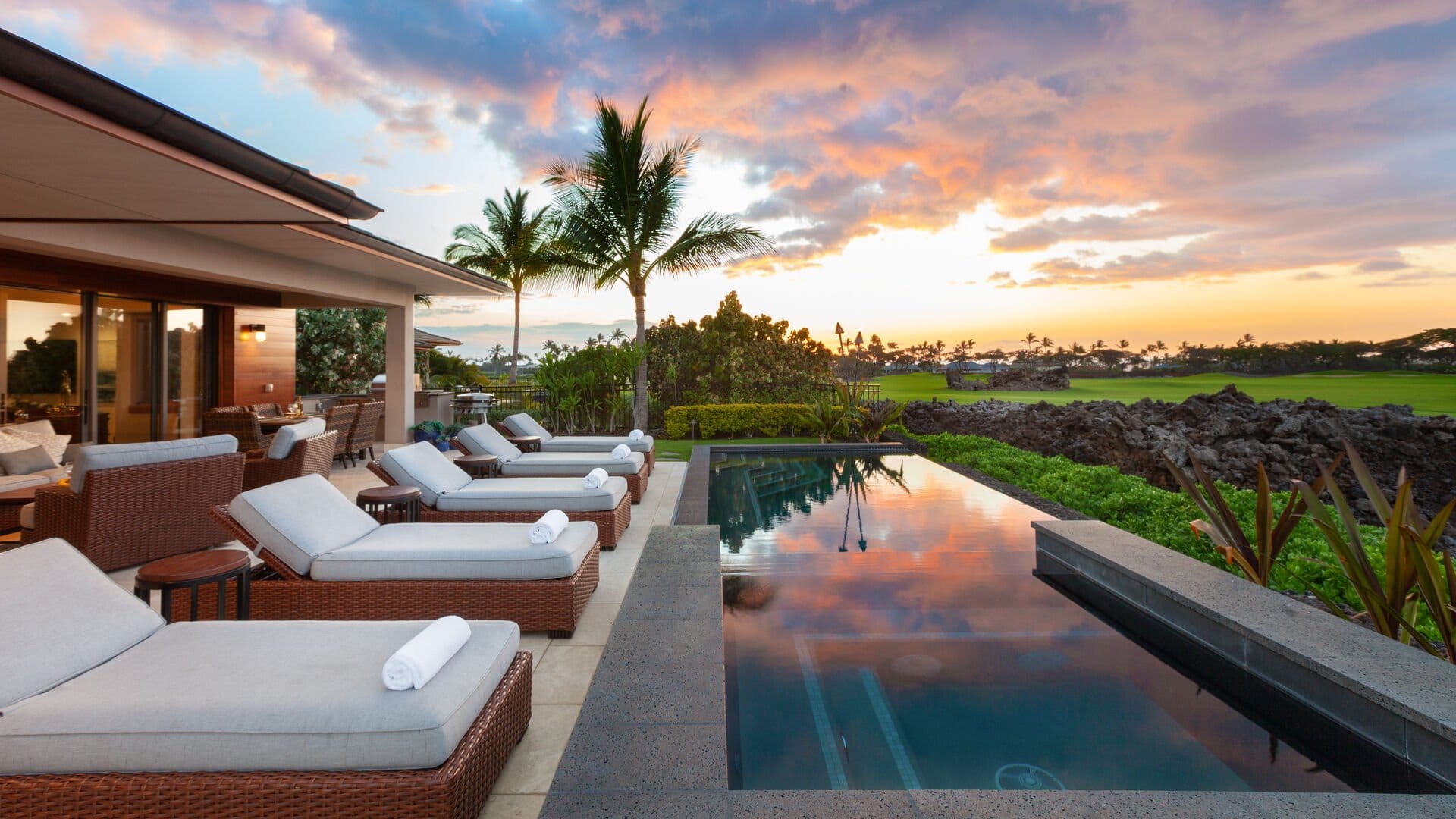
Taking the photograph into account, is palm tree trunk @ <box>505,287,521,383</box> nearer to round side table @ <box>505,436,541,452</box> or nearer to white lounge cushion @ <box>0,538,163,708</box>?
round side table @ <box>505,436,541,452</box>

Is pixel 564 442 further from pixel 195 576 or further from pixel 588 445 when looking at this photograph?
pixel 195 576

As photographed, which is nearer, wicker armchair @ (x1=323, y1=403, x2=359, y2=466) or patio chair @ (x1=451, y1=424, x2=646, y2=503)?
patio chair @ (x1=451, y1=424, x2=646, y2=503)

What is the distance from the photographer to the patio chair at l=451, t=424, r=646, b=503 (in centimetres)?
642

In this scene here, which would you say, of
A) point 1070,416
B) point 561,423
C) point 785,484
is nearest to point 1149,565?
point 785,484

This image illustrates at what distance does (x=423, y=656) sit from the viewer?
6.09 ft

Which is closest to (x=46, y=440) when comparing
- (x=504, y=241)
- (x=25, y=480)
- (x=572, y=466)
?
(x=25, y=480)

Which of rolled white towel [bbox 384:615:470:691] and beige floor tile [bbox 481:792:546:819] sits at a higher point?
rolled white towel [bbox 384:615:470:691]

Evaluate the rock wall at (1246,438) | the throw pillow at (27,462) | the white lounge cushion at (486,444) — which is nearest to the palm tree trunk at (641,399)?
the white lounge cushion at (486,444)

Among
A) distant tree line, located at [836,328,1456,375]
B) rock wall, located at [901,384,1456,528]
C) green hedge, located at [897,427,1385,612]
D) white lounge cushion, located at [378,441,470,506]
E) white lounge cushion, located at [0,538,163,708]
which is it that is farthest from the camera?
distant tree line, located at [836,328,1456,375]

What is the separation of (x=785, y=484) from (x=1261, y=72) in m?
8.28

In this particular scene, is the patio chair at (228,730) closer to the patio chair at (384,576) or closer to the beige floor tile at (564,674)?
the beige floor tile at (564,674)

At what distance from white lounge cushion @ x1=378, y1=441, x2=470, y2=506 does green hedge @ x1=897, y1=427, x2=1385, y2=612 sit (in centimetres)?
536

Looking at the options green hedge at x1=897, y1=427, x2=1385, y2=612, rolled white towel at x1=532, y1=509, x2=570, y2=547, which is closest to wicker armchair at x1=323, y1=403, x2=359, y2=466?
rolled white towel at x1=532, y1=509, x2=570, y2=547

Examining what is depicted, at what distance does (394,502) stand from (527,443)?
3.52 meters
